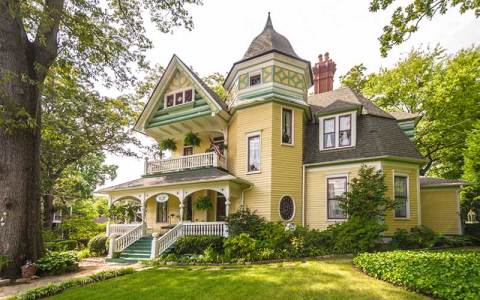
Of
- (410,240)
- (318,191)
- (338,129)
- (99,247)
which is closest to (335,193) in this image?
(318,191)

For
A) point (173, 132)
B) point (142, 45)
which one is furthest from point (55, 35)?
point (173, 132)

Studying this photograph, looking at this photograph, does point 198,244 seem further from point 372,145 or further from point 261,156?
point 372,145

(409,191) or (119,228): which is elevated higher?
(409,191)

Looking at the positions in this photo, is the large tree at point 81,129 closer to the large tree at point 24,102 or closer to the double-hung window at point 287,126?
the large tree at point 24,102

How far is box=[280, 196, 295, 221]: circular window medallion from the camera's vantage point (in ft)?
49.2

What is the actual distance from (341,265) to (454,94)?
17064 mm

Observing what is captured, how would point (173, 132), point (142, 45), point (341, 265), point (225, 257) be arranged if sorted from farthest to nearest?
point (173, 132)
point (142, 45)
point (225, 257)
point (341, 265)

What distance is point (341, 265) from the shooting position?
30.9 feet

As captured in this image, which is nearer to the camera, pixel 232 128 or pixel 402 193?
pixel 402 193

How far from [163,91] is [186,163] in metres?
4.66

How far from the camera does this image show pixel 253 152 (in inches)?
624

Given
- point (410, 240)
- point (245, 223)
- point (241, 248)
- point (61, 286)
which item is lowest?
point (61, 286)

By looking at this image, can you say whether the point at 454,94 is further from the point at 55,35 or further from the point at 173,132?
the point at 55,35

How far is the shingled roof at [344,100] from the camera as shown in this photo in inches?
631
